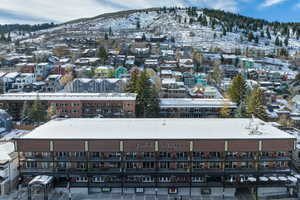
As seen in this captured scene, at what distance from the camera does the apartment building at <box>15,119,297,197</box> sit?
26.1m

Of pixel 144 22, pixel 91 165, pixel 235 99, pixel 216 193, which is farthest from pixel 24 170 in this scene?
pixel 144 22

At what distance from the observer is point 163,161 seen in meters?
26.5

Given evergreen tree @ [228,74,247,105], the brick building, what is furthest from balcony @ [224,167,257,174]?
evergreen tree @ [228,74,247,105]

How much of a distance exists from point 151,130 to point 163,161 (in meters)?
4.08

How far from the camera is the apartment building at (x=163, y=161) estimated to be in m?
26.1

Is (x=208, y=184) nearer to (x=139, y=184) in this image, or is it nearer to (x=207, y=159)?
(x=207, y=159)

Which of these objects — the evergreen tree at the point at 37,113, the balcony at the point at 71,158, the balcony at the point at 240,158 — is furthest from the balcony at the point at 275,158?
the evergreen tree at the point at 37,113

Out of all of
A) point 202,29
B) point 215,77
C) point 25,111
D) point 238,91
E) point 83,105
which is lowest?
point 25,111

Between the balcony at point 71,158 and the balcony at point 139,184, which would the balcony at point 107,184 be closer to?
the balcony at point 139,184

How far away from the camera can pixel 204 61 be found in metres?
90.1

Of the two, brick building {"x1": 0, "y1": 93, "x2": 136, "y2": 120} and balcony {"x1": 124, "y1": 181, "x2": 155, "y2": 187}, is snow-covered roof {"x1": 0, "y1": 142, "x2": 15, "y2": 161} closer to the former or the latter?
balcony {"x1": 124, "y1": 181, "x2": 155, "y2": 187}

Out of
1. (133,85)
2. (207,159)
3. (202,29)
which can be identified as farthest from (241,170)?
(202,29)

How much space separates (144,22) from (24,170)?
6171 inches

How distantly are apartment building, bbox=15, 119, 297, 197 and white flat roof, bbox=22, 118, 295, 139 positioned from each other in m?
0.12
